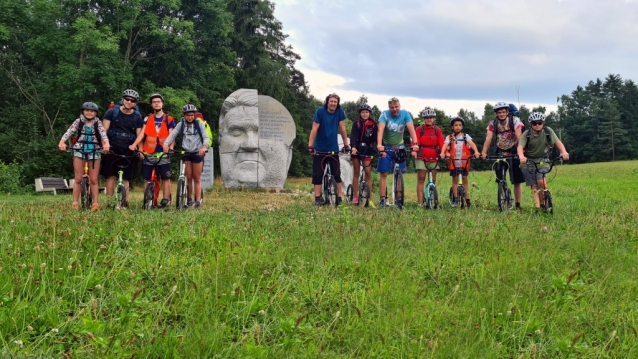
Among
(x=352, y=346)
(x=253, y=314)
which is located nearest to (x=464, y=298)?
(x=352, y=346)

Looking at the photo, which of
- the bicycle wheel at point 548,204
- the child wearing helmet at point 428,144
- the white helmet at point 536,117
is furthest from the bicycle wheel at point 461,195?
the white helmet at point 536,117

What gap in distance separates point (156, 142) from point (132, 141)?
1.24 feet

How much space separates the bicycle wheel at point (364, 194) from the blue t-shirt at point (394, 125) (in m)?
0.91

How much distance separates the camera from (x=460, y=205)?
8984mm

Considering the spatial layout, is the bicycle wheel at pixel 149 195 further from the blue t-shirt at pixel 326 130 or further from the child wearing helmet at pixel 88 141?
the blue t-shirt at pixel 326 130

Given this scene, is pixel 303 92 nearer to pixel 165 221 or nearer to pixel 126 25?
pixel 126 25

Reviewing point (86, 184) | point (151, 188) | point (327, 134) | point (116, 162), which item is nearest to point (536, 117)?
point (327, 134)

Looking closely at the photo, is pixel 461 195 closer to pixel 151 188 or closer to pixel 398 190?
pixel 398 190

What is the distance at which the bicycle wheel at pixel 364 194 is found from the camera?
30.4 ft

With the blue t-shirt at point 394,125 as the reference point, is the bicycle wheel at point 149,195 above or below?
below

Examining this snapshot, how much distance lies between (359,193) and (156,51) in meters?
21.4

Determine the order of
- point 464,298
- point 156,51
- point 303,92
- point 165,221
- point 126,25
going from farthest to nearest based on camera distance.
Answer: point 303,92 < point 156,51 < point 126,25 < point 165,221 < point 464,298

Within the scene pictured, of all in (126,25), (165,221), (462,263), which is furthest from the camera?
(126,25)

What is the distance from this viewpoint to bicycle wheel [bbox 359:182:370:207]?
9273 mm
